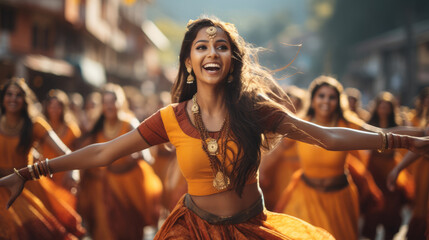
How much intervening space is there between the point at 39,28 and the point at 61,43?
8.57 feet

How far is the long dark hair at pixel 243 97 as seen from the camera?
128 inches

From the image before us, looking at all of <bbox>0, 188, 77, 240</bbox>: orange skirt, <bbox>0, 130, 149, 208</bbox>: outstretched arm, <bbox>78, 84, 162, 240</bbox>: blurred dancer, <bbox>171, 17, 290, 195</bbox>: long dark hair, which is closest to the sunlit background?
<bbox>171, 17, 290, 195</bbox>: long dark hair

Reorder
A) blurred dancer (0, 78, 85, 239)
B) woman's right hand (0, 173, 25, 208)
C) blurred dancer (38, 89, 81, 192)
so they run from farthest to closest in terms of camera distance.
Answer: blurred dancer (38, 89, 81, 192) < blurred dancer (0, 78, 85, 239) < woman's right hand (0, 173, 25, 208)

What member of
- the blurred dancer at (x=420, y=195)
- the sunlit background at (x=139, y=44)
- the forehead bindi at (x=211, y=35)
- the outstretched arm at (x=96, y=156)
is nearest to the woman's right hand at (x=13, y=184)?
the outstretched arm at (x=96, y=156)

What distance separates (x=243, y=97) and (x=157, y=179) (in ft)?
15.8

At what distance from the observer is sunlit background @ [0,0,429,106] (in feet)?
81.3

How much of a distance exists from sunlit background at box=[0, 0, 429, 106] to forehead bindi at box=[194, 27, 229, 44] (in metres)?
0.57

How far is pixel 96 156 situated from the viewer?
3.44m

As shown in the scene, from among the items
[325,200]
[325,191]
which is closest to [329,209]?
[325,200]

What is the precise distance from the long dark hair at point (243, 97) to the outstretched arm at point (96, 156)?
512mm

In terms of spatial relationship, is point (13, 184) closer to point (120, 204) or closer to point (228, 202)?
point (228, 202)

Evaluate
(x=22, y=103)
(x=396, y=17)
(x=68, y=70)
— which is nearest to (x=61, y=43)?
(x=68, y=70)

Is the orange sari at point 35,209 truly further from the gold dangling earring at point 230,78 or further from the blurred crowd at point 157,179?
the gold dangling earring at point 230,78

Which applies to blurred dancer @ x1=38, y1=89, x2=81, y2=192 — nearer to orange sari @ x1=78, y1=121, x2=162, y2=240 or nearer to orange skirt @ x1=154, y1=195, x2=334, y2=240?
orange sari @ x1=78, y1=121, x2=162, y2=240
